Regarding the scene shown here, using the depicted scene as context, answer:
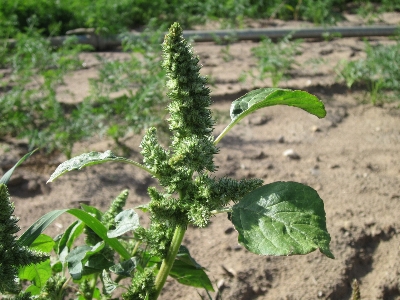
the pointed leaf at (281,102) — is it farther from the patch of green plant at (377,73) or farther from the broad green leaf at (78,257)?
the patch of green plant at (377,73)

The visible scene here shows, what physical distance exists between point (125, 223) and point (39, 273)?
399 mm

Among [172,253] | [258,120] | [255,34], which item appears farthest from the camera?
[255,34]

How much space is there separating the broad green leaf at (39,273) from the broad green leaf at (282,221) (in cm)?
72

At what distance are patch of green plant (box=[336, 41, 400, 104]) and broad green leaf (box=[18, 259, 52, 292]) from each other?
9.95 ft

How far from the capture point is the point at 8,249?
3.92ft

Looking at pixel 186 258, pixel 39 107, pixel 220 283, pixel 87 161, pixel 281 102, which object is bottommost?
pixel 220 283

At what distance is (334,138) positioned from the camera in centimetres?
347

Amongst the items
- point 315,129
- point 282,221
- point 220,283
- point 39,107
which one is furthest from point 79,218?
point 315,129

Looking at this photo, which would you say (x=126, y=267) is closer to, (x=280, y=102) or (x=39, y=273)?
(x=39, y=273)

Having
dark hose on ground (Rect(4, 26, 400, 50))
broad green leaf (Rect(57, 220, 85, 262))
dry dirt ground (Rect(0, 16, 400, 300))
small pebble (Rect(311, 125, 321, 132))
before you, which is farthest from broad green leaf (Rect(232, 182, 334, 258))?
Result: dark hose on ground (Rect(4, 26, 400, 50))

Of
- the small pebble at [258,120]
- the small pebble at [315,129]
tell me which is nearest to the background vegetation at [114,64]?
the small pebble at [258,120]

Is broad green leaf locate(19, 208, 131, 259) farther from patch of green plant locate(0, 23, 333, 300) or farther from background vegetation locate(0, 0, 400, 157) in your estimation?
background vegetation locate(0, 0, 400, 157)

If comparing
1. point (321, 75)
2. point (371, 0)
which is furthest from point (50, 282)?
point (371, 0)

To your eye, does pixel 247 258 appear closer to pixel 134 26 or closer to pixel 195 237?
pixel 195 237
